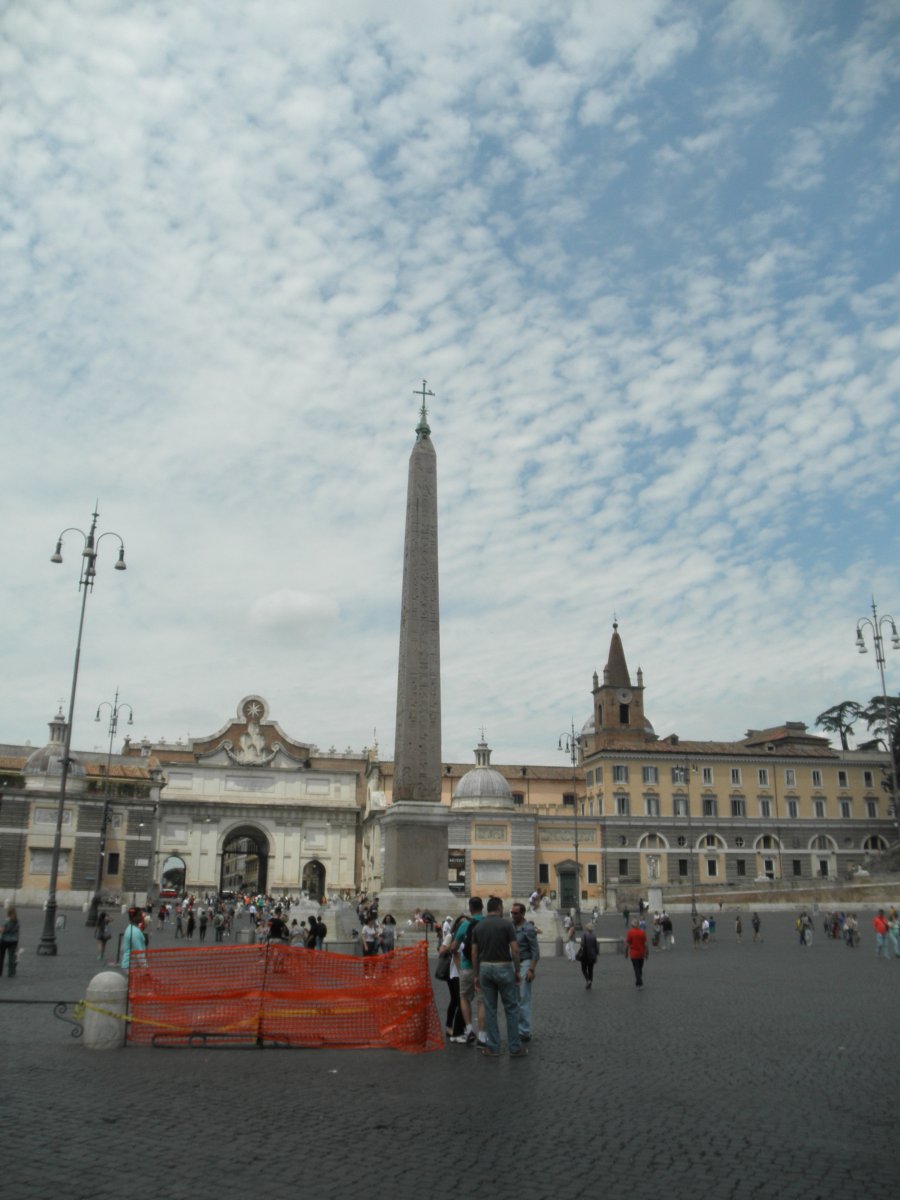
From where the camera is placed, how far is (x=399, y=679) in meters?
24.5

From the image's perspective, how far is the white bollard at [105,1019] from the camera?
9.03 metres

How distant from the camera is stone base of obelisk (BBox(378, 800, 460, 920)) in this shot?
2331 cm

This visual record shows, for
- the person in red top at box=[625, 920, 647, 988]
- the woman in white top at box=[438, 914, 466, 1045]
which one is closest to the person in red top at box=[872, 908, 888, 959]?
the person in red top at box=[625, 920, 647, 988]

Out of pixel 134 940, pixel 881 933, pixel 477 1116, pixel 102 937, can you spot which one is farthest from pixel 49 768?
pixel 477 1116

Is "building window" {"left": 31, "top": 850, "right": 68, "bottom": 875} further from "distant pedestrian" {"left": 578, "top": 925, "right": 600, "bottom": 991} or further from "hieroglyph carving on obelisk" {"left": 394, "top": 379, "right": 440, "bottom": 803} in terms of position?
"distant pedestrian" {"left": 578, "top": 925, "right": 600, "bottom": 991}

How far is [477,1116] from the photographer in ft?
21.2

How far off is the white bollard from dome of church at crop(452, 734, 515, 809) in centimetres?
4818

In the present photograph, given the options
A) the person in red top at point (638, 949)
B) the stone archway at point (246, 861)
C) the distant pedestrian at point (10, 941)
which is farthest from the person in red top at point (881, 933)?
the stone archway at point (246, 861)

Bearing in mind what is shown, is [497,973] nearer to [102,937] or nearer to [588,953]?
[588,953]

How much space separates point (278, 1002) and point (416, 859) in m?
14.0

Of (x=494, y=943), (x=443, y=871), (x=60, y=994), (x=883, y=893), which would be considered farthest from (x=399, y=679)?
(x=883, y=893)

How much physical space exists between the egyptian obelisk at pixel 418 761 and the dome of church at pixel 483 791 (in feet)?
106

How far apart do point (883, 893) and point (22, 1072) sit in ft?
129

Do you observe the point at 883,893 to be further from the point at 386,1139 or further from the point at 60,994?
the point at 386,1139
